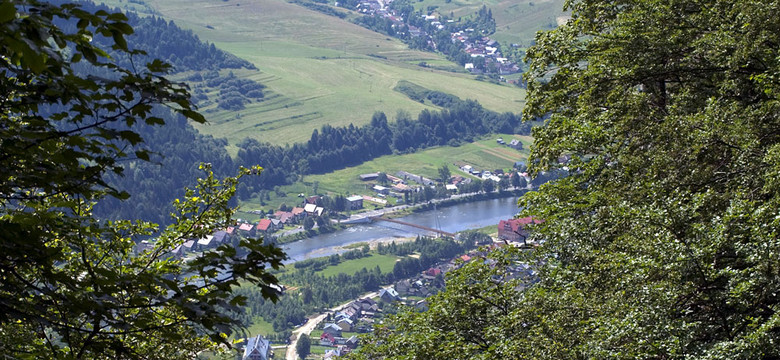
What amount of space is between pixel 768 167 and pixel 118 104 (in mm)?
9408

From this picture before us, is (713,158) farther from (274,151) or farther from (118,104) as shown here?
(274,151)

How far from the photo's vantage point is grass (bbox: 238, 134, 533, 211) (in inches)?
5098

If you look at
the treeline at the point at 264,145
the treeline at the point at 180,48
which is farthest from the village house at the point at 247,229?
the treeline at the point at 180,48

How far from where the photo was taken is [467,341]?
16.7 metres

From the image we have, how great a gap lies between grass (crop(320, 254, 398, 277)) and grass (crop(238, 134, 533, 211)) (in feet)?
83.9

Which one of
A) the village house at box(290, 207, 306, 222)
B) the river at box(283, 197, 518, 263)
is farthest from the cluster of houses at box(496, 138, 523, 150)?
the village house at box(290, 207, 306, 222)

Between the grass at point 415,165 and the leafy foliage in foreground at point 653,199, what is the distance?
101m

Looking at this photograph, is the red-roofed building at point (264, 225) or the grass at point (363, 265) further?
the red-roofed building at point (264, 225)

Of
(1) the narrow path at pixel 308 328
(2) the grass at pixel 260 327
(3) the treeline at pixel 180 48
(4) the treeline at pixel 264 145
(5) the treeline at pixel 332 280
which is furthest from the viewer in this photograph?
(3) the treeline at pixel 180 48

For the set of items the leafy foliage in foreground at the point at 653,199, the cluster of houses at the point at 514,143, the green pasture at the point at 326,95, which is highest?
the leafy foliage in foreground at the point at 653,199

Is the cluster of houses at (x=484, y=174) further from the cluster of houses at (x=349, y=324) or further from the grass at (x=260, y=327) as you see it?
the grass at (x=260, y=327)

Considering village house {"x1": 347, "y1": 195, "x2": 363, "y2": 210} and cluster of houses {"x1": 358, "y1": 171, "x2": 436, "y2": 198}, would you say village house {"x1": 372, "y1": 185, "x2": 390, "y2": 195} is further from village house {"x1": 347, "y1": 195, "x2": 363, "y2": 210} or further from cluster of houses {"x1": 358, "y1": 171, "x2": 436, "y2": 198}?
village house {"x1": 347, "y1": 195, "x2": 363, "y2": 210}

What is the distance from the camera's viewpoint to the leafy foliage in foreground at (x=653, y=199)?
10.5m

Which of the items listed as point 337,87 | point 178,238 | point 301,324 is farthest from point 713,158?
point 337,87
